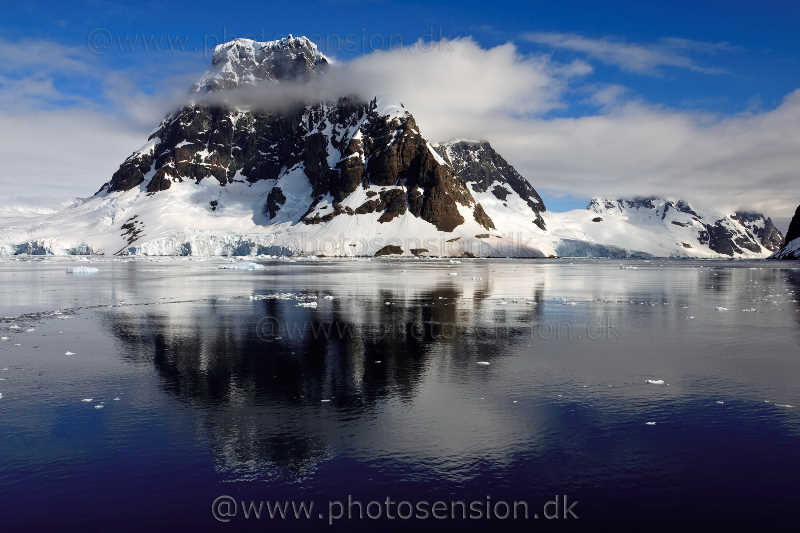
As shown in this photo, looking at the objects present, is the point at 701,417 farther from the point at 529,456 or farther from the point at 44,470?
the point at 44,470

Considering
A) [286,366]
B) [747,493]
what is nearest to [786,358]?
[747,493]

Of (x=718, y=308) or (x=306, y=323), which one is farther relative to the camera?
(x=718, y=308)

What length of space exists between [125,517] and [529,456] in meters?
7.46

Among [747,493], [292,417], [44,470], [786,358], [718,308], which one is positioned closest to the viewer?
[747,493]

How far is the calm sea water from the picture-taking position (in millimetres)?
10211

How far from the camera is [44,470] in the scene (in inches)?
439

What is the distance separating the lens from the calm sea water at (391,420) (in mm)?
10211

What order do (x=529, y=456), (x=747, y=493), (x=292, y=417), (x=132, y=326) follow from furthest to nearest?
(x=132, y=326)
(x=292, y=417)
(x=529, y=456)
(x=747, y=493)

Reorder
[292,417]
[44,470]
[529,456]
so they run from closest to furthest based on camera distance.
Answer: [44,470], [529,456], [292,417]

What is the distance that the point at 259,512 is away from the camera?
978 cm

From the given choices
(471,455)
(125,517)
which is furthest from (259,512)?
(471,455)

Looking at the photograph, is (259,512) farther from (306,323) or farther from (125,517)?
(306,323)

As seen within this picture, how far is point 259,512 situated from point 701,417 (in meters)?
10.9

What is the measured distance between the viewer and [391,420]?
1414 cm
